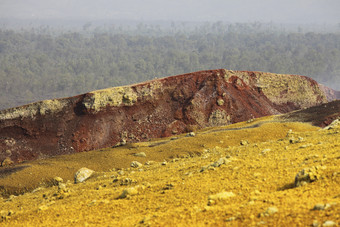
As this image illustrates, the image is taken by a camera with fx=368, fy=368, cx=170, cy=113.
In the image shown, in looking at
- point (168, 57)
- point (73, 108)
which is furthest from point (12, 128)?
point (168, 57)

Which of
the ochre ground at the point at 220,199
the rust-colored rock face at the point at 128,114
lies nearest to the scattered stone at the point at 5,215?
the ochre ground at the point at 220,199

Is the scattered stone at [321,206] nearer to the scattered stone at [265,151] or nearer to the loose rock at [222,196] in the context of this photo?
the loose rock at [222,196]

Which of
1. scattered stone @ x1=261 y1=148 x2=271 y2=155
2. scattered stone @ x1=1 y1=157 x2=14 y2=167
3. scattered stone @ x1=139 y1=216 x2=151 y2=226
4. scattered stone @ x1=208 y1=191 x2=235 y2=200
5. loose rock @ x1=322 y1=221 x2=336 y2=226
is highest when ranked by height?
loose rock @ x1=322 y1=221 x2=336 y2=226

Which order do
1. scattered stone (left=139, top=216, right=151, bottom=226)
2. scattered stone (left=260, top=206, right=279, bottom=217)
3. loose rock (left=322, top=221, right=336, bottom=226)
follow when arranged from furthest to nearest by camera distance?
scattered stone (left=139, top=216, right=151, bottom=226) → scattered stone (left=260, top=206, right=279, bottom=217) → loose rock (left=322, top=221, right=336, bottom=226)

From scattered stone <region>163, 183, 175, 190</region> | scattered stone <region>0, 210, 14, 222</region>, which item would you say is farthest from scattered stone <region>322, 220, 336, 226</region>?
scattered stone <region>0, 210, 14, 222</region>

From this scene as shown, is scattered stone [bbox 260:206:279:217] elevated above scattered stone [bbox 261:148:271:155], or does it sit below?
above

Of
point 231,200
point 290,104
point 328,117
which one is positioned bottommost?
point 290,104

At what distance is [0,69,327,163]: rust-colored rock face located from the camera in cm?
4278

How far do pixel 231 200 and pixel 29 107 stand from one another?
4119 cm

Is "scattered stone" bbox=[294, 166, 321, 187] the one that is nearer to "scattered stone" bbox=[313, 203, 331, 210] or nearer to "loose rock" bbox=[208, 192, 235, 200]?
"loose rock" bbox=[208, 192, 235, 200]

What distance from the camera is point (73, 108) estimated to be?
151 ft

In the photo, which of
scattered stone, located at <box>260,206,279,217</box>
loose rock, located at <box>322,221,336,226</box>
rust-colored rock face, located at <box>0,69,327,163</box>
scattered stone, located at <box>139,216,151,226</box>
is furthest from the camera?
rust-colored rock face, located at <box>0,69,327,163</box>

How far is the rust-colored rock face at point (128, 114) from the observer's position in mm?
42781

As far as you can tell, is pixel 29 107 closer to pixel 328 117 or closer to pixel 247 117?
pixel 247 117
